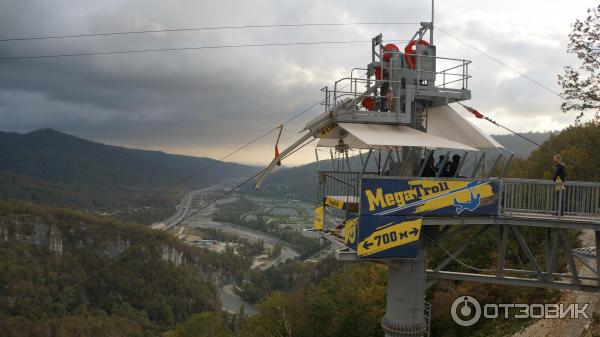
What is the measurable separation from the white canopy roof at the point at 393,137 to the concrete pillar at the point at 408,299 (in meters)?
3.76

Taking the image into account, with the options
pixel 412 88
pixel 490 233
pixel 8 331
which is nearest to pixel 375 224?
pixel 412 88

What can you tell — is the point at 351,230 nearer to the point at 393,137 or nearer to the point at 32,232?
the point at 393,137

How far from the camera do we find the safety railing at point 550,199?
43.0ft

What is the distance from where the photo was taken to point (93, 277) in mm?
144875

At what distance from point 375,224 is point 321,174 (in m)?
3.98

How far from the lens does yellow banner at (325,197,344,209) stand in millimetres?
13872

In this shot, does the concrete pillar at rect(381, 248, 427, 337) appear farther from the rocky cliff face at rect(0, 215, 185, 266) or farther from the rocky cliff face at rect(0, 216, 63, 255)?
the rocky cliff face at rect(0, 216, 63, 255)

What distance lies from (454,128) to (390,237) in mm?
5169

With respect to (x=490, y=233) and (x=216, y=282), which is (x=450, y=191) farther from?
(x=216, y=282)

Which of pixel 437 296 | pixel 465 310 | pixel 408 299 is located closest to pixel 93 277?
pixel 437 296

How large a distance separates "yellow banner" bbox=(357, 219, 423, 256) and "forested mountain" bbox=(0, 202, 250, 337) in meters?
105

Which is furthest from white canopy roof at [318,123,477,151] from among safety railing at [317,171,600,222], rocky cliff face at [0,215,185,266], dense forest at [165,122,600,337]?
rocky cliff face at [0,215,185,266]

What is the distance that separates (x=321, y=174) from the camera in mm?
15430

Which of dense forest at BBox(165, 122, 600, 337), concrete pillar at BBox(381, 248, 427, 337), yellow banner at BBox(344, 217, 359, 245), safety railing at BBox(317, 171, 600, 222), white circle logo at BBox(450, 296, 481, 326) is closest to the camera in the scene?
yellow banner at BBox(344, 217, 359, 245)
